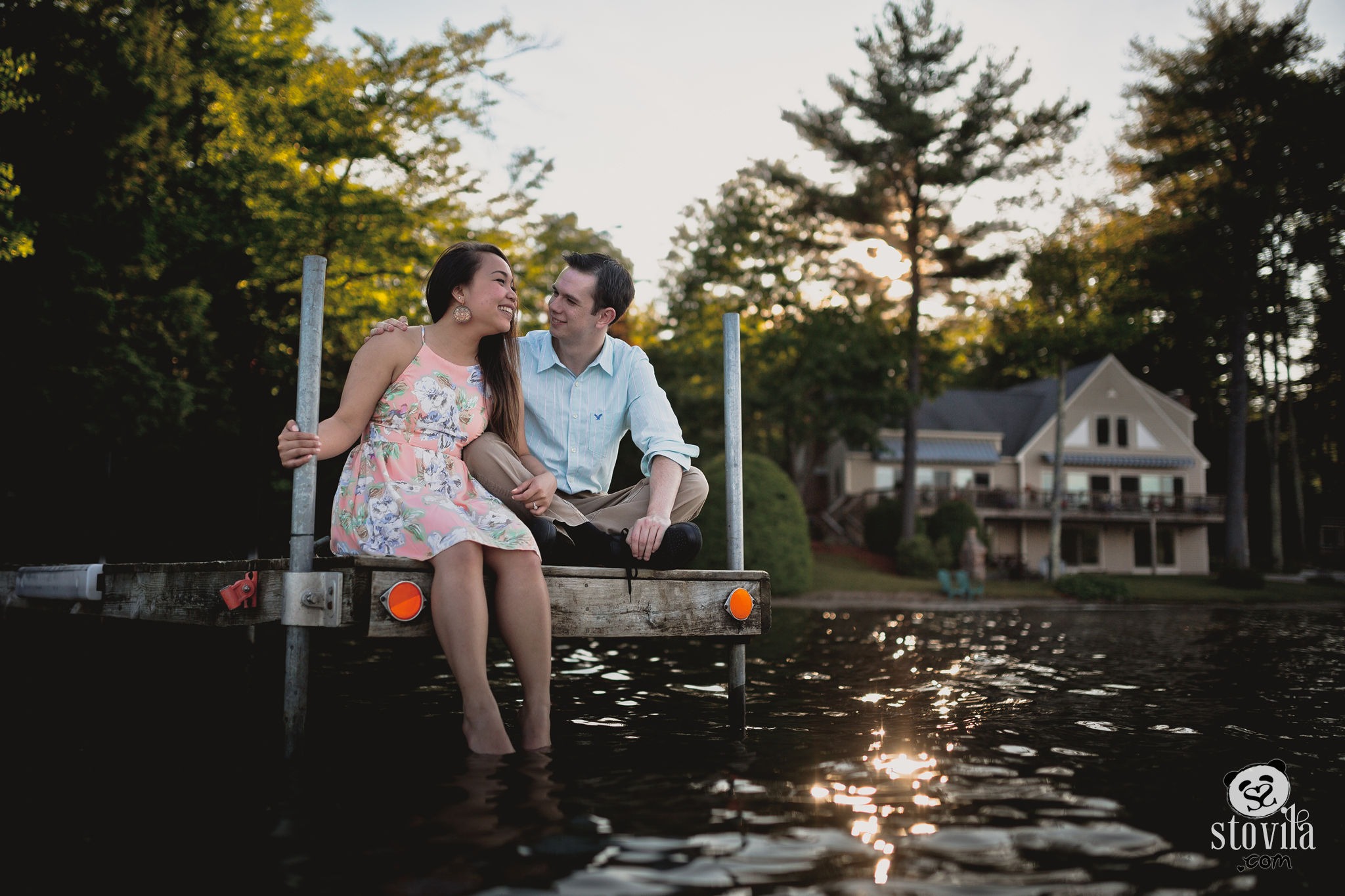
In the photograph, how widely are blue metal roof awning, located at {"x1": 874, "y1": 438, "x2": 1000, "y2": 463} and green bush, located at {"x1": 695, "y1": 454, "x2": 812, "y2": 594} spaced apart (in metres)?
19.8

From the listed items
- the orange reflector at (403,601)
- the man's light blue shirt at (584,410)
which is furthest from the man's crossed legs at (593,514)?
the orange reflector at (403,601)

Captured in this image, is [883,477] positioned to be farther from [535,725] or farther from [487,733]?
[487,733]

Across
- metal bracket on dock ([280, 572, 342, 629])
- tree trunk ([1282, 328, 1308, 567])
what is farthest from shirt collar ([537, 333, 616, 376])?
tree trunk ([1282, 328, 1308, 567])

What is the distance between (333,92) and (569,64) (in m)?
4.29

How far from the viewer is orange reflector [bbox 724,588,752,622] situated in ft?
15.6

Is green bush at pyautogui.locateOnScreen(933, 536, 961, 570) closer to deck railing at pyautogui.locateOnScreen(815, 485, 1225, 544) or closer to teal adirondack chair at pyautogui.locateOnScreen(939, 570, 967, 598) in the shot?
deck railing at pyautogui.locateOnScreen(815, 485, 1225, 544)

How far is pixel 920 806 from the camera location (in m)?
3.42

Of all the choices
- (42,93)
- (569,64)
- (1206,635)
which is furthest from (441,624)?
(569,64)

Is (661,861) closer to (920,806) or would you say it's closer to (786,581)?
(920,806)

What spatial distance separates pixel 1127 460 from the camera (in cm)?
4450

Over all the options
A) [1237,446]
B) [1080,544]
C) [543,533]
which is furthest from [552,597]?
[1080,544]

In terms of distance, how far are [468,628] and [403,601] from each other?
26 centimetres

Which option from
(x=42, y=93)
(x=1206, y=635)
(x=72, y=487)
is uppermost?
(x=42, y=93)

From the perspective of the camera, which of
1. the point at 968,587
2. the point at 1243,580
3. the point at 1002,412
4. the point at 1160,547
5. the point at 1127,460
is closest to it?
the point at 968,587
